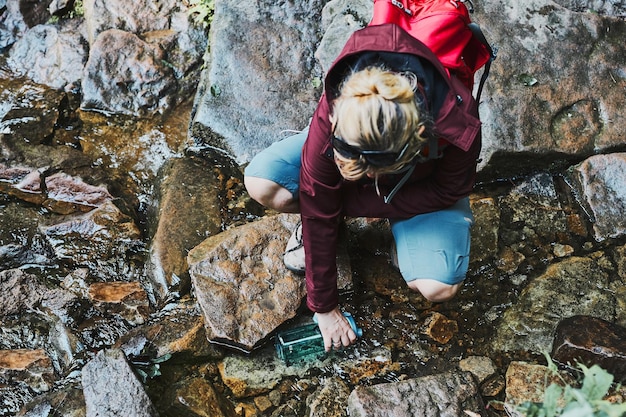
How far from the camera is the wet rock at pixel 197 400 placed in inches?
105

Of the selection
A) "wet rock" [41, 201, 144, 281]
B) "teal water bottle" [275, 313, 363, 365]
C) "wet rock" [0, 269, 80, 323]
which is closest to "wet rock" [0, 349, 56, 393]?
"wet rock" [0, 269, 80, 323]

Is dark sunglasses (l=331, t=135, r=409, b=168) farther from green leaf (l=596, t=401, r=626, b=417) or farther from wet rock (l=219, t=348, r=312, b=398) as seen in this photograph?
wet rock (l=219, t=348, r=312, b=398)

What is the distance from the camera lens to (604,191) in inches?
137

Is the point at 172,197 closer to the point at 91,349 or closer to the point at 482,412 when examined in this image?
the point at 91,349

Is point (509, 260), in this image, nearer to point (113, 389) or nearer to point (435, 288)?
point (435, 288)

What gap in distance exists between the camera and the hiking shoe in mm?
3008

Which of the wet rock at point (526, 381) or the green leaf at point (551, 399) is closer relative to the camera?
the green leaf at point (551, 399)

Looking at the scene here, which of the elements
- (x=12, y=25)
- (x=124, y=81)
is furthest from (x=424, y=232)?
(x=12, y=25)

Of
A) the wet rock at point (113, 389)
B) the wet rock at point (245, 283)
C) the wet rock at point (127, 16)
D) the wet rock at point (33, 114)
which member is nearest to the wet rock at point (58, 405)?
the wet rock at point (113, 389)

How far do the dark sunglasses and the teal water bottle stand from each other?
1.15 metres

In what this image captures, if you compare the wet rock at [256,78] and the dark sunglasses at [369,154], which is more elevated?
the dark sunglasses at [369,154]

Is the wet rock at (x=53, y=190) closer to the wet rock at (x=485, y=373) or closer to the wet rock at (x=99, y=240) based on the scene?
the wet rock at (x=99, y=240)

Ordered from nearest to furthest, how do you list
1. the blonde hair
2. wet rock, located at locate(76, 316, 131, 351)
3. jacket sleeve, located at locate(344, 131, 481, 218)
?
the blonde hair < jacket sleeve, located at locate(344, 131, 481, 218) < wet rock, located at locate(76, 316, 131, 351)

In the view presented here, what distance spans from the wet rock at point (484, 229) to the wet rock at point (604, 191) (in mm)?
534
